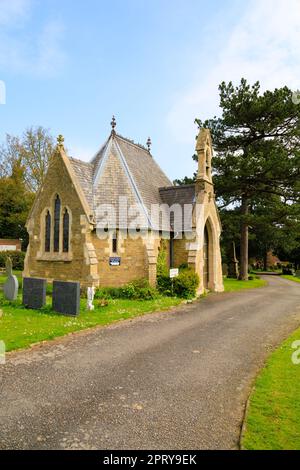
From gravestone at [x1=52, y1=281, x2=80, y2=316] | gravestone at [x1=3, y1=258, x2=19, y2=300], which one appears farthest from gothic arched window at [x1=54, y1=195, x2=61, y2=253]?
gravestone at [x1=52, y1=281, x2=80, y2=316]

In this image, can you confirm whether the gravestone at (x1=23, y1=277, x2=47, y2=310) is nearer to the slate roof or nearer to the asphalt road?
the asphalt road

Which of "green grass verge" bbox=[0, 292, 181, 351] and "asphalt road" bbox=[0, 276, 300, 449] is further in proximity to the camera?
"green grass verge" bbox=[0, 292, 181, 351]

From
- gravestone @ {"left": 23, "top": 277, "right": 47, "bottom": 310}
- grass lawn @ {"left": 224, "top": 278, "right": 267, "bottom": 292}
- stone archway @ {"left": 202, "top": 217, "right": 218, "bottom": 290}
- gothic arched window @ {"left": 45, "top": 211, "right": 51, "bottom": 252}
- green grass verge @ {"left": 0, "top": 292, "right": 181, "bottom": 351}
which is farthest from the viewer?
grass lawn @ {"left": 224, "top": 278, "right": 267, "bottom": 292}

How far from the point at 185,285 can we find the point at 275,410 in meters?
13.4

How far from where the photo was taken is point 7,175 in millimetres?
47781

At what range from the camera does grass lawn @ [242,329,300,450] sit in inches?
201

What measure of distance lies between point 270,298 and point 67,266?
1343 cm

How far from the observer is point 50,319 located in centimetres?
1305

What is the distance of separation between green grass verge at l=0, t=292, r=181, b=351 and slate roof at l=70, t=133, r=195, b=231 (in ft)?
16.8

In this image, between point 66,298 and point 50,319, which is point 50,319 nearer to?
point 50,319

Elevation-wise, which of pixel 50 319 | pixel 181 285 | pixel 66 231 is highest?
pixel 66 231

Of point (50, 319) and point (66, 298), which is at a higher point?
point (66, 298)

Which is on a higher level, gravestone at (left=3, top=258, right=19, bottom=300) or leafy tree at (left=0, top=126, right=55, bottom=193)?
leafy tree at (left=0, top=126, right=55, bottom=193)

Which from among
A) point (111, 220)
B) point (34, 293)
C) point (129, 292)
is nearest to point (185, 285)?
point (129, 292)
